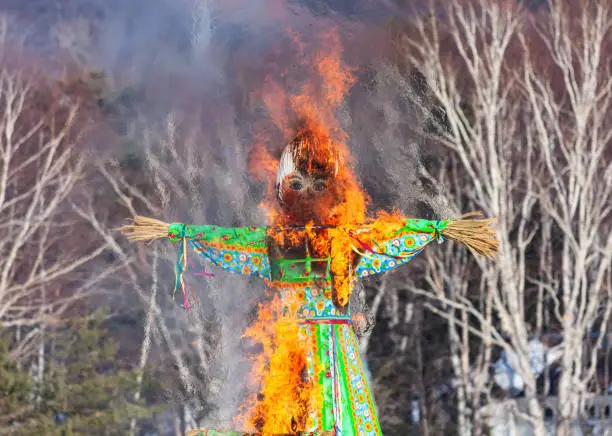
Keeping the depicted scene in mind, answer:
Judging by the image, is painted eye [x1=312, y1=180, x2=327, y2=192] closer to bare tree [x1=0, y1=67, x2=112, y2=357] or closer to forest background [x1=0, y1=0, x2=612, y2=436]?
forest background [x1=0, y1=0, x2=612, y2=436]

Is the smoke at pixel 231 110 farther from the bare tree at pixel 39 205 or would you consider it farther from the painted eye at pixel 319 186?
the bare tree at pixel 39 205

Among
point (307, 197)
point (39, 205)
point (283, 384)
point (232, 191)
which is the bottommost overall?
point (283, 384)

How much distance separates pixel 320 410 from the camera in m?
5.25

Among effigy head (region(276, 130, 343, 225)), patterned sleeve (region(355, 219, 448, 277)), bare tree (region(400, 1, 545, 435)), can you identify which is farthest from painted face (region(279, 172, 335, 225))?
bare tree (region(400, 1, 545, 435))

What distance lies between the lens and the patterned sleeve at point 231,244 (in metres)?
5.59

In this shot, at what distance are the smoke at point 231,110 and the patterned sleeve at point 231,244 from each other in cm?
79

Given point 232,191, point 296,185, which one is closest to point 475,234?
point 296,185

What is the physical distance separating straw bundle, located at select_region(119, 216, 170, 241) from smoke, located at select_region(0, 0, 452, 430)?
1.02 meters

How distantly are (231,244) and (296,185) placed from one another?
1.79 feet

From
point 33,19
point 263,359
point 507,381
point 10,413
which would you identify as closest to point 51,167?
point 33,19

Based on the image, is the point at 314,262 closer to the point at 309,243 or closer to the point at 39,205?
the point at 309,243

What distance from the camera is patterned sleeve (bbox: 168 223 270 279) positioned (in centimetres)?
559

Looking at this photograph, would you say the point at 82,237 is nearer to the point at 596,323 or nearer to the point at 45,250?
the point at 45,250

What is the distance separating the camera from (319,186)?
18.2 ft
